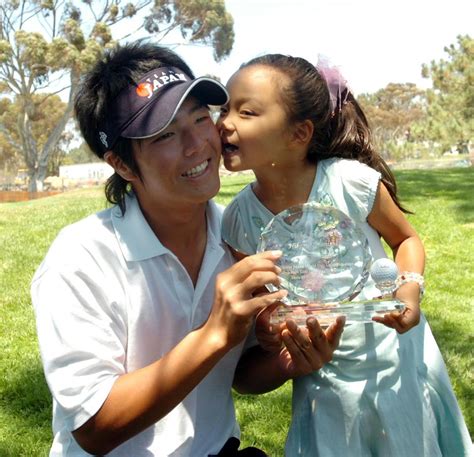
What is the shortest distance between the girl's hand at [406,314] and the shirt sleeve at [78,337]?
70 cm

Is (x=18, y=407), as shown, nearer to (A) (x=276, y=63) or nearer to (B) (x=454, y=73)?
(A) (x=276, y=63)

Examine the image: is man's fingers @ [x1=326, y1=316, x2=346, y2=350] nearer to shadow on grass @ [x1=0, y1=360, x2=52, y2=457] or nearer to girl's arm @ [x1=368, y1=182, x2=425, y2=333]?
girl's arm @ [x1=368, y1=182, x2=425, y2=333]

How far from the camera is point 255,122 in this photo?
207 cm

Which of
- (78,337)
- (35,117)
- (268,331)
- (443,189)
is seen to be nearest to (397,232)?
(268,331)

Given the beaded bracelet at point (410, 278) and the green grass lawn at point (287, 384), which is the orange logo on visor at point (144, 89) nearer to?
the beaded bracelet at point (410, 278)

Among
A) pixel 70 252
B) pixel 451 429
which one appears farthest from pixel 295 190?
pixel 451 429

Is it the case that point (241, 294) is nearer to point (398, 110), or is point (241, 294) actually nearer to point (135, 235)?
point (135, 235)

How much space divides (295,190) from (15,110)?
1409 inches

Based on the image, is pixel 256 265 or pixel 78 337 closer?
pixel 256 265

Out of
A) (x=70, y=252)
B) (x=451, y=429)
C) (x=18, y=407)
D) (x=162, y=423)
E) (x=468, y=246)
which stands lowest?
(x=468, y=246)

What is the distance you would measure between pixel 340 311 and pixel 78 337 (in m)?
0.68

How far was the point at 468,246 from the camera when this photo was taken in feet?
25.0

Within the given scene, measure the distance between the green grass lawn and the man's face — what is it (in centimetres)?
192

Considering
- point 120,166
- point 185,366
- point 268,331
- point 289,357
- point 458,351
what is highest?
point 120,166
